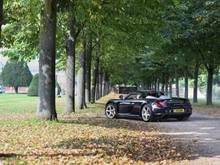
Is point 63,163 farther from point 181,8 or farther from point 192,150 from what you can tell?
point 181,8

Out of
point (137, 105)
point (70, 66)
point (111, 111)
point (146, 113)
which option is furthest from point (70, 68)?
point (146, 113)

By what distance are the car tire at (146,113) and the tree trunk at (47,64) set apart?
5074 millimetres

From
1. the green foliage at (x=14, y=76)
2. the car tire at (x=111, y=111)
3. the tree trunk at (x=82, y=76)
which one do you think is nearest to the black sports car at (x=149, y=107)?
the car tire at (x=111, y=111)

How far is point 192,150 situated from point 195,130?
5459mm

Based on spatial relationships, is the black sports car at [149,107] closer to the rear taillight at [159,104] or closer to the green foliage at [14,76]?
the rear taillight at [159,104]

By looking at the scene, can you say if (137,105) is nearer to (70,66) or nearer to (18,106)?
(70,66)

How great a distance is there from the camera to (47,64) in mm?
17484

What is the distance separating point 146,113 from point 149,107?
0.31 m

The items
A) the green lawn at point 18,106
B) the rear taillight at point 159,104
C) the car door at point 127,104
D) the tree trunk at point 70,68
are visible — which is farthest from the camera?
the green lawn at point 18,106

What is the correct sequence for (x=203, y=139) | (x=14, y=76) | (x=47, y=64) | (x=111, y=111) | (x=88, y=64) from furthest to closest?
(x=14, y=76) < (x=88, y=64) < (x=111, y=111) < (x=47, y=64) < (x=203, y=139)

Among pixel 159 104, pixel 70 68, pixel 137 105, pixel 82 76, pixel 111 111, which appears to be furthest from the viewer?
pixel 82 76

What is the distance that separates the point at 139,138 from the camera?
1381 cm

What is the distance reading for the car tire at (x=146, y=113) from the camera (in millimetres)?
21227

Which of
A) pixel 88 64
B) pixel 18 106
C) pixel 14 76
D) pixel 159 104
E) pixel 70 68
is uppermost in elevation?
pixel 14 76
